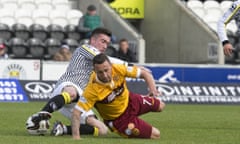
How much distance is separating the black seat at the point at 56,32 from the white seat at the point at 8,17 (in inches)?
48.2

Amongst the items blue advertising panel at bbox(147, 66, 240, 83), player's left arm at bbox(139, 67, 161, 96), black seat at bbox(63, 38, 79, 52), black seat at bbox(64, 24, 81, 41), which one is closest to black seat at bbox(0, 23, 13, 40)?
black seat at bbox(63, 38, 79, 52)

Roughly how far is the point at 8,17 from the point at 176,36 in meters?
5.35

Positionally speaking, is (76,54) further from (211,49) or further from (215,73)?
(211,49)

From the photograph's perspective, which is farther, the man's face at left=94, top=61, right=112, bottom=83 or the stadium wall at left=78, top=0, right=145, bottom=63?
the stadium wall at left=78, top=0, right=145, bottom=63

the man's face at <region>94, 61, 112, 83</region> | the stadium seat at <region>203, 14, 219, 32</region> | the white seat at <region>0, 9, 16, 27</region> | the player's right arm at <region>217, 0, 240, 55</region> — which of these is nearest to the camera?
the man's face at <region>94, 61, 112, 83</region>

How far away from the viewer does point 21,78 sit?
70.0 ft

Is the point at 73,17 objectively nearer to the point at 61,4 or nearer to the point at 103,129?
the point at 61,4

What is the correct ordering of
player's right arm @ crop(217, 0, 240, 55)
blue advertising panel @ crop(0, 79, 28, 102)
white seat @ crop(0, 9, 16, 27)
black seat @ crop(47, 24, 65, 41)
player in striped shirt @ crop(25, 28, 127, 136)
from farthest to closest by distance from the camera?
white seat @ crop(0, 9, 16, 27)
black seat @ crop(47, 24, 65, 41)
blue advertising panel @ crop(0, 79, 28, 102)
player's right arm @ crop(217, 0, 240, 55)
player in striped shirt @ crop(25, 28, 127, 136)

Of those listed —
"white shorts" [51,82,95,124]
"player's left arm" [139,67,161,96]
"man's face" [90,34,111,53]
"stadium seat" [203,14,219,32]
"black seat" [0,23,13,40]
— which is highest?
"stadium seat" [203,14,219,32]

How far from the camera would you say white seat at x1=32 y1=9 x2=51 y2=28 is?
85.6ft

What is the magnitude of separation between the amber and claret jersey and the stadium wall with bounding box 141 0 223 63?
14.7 metres

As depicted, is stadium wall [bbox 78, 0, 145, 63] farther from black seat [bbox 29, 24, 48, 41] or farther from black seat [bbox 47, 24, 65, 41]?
black seat [bbox 29, 24, 48, 41]

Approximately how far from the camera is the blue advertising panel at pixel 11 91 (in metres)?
20.1

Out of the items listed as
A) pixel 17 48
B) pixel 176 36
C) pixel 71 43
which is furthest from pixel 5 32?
pixel 176 36
